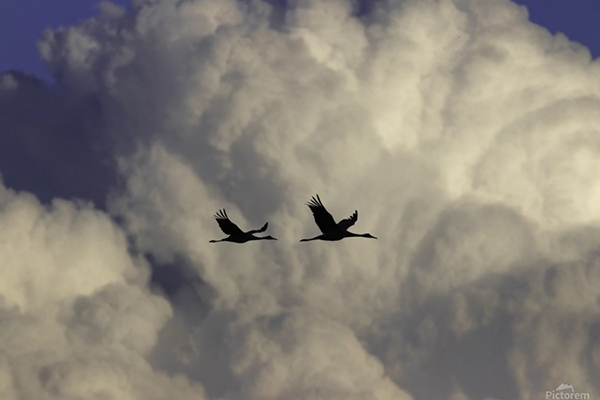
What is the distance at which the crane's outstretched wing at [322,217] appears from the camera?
205 feet

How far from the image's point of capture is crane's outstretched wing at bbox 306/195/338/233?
62.4 metres

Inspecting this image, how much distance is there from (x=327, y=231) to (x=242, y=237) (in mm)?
11063

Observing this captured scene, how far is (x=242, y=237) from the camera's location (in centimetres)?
7556

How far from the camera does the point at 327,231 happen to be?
67312mm

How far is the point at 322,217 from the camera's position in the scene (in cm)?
6391

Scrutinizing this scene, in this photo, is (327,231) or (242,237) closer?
(327,231)
